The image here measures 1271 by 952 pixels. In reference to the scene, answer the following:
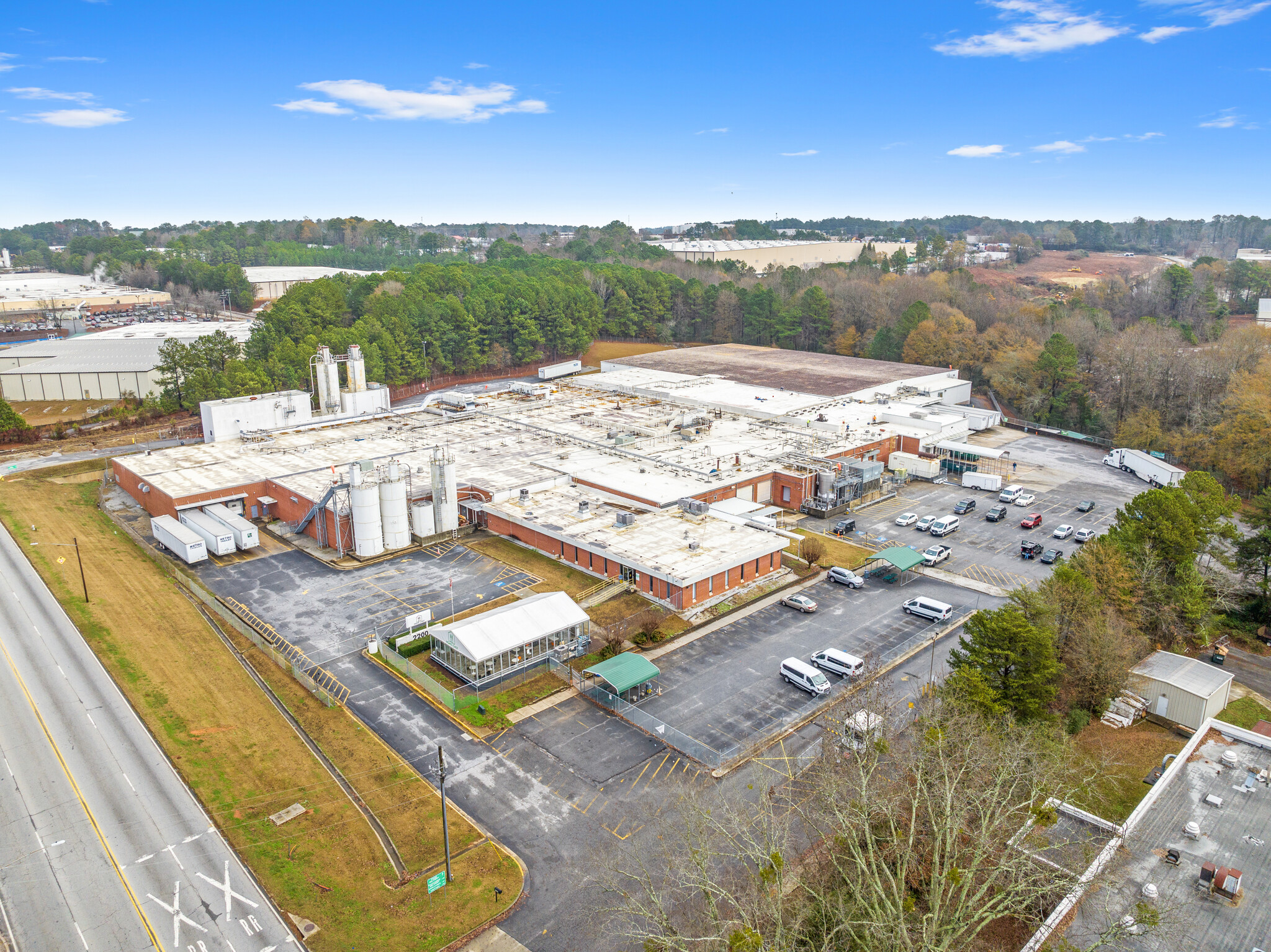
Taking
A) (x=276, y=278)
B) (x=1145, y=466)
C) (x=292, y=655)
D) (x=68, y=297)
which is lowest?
(x=292, y=655)

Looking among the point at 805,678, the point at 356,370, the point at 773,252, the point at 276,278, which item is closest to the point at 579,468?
the point at 805,678

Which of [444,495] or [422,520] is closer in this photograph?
[422,520]

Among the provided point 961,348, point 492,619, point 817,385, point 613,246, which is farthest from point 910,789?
point 613,246

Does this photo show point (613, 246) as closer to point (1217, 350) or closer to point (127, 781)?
point (1217, 350)

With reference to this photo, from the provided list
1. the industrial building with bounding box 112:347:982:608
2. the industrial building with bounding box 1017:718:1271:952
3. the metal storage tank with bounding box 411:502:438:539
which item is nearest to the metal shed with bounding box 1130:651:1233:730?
the industrial building with bounding box 1017:718:1271:952

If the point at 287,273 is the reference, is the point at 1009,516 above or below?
below

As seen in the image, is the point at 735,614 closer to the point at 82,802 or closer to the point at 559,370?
the point at 82,802

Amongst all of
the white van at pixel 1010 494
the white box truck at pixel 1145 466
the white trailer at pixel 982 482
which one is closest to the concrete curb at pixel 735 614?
the white van at pixel 1010 494

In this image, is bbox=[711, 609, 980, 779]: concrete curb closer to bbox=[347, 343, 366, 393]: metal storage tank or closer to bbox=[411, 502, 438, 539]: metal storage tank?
bbox=[411, 502, 438, 539]: metal storage tank
